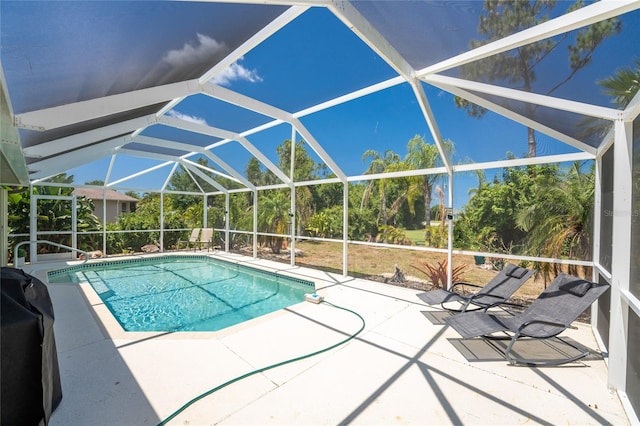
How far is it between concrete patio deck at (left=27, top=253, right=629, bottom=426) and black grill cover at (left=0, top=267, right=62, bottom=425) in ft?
1.81

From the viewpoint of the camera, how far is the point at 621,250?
2926 millimetres

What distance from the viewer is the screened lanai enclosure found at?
256 centimetres

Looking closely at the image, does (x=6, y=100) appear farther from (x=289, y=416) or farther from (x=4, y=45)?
(x=289, y=416)

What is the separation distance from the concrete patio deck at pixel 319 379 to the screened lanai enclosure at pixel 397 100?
0.77 metres

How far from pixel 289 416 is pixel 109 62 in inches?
158

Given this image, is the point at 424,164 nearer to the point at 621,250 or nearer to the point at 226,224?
the point at 226,224

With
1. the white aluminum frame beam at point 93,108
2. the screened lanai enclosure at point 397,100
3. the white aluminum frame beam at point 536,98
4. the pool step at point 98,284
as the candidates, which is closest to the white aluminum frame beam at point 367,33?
the screened lanai enclosure at point 397,100

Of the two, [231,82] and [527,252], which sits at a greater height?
[231,82]

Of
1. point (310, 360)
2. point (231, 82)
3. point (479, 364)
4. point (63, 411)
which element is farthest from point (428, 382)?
point (231, 82)

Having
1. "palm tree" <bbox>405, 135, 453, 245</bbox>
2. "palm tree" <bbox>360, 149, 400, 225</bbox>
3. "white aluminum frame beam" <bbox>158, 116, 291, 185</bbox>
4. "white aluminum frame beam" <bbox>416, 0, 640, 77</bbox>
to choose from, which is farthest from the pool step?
"palm tree" <bbox>405, 135, 453, 245</bbox>

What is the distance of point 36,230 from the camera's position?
405 inches

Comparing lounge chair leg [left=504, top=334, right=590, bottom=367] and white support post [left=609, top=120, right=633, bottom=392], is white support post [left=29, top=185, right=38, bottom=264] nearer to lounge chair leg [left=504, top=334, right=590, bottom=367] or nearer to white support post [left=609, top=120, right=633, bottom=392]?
lounge chair leg [left=504, top=334, right=590, bottom=367]

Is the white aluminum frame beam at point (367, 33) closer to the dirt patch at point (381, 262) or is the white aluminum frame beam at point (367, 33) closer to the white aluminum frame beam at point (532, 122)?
the white aluminum frame beam at point (532, 122)

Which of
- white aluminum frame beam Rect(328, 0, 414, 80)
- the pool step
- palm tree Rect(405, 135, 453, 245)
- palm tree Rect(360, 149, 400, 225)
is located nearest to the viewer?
white aluminum frame beam Rect(328, 0, 414, 80)
